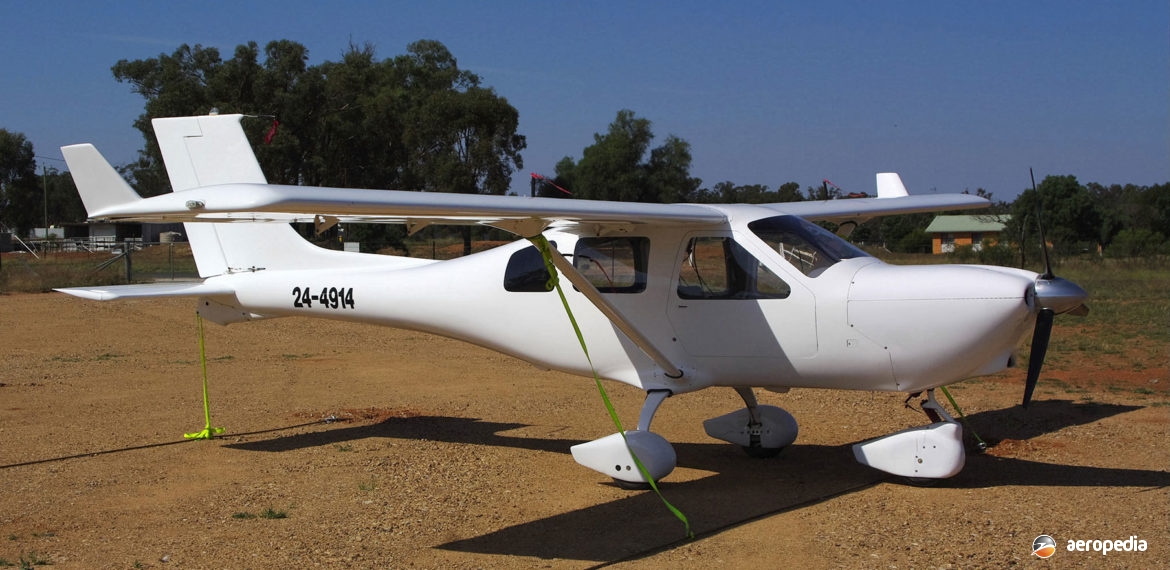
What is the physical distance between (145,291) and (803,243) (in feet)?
21.2

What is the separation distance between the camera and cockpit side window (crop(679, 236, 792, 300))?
7984 millimetres

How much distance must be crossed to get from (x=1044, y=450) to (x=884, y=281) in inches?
128

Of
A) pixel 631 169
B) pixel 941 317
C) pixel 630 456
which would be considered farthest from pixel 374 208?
pixel 631 169

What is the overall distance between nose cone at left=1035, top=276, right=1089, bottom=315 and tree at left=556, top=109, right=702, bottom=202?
43.4 meters

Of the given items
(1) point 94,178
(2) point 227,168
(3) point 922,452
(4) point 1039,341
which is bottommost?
(3) point 922,452

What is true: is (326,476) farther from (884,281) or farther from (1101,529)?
(1101,529)

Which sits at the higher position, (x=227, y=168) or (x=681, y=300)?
(x=227, y=168)

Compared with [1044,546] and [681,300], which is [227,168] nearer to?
[681,300]

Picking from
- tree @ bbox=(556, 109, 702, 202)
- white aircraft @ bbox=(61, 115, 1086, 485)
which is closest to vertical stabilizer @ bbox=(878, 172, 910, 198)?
white aircraft @ bbox=(61, 115, 1086, 485)

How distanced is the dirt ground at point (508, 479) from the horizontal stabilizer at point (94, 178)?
2473mm

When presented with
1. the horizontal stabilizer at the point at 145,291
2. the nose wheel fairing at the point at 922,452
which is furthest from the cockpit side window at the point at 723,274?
the horizontal stabilizer at the point at 145,291

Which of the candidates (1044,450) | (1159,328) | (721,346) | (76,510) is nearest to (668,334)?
(721,346)

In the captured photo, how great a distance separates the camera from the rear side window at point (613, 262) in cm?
840

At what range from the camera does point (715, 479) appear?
339 inches
